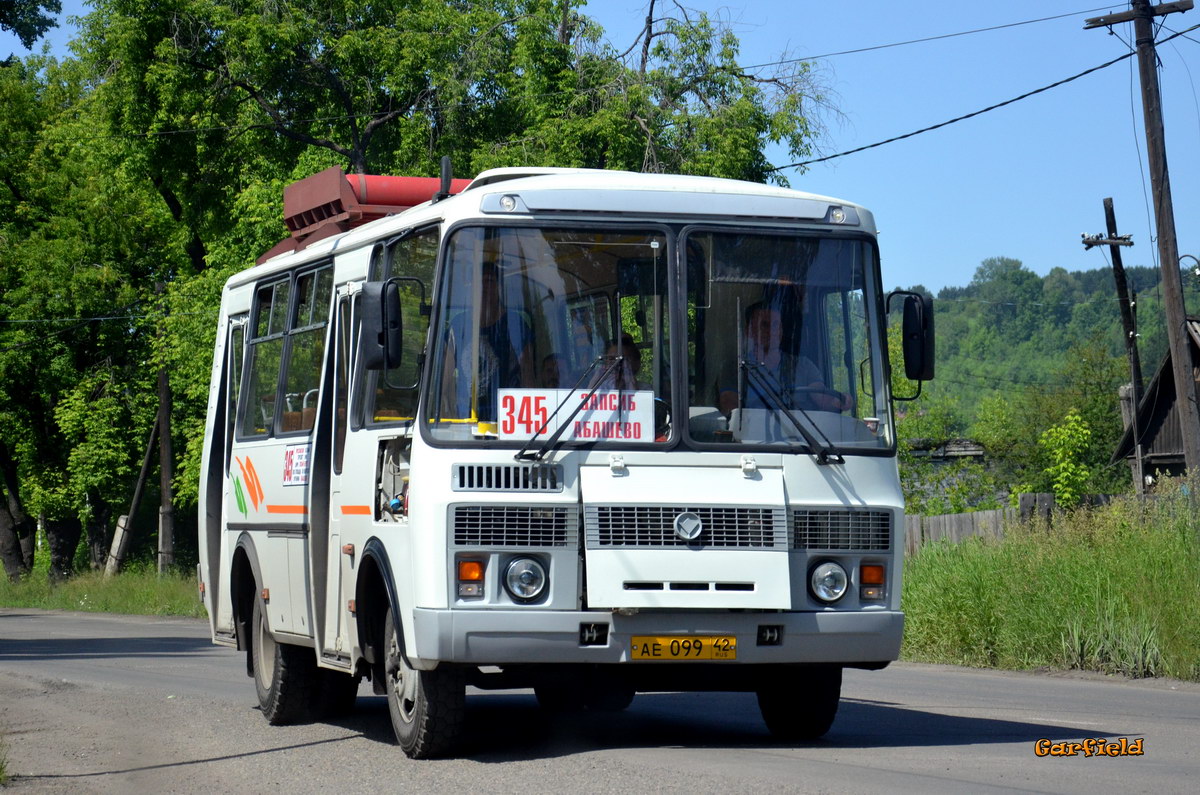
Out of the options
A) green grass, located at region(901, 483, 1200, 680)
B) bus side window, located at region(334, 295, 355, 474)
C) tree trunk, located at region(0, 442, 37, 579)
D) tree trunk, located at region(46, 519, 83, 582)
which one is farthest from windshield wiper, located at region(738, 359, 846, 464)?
tree trunk, located at region(46, 519, 83, 582)

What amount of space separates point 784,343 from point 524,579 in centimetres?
195

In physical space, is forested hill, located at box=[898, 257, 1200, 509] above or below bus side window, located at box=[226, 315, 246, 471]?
above

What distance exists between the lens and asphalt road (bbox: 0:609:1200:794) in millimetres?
8312

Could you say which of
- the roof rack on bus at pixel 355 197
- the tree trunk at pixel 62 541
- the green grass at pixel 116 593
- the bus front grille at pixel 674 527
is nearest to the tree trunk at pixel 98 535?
the tree trunk at pixel 62 541

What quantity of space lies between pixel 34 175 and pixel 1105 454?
5118 cm

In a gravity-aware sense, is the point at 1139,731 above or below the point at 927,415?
below

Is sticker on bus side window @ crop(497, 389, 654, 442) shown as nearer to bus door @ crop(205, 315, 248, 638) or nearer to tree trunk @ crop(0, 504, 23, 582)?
bus door @ crop(205, 315, 248, 638)

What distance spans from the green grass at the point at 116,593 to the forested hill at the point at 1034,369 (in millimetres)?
22087

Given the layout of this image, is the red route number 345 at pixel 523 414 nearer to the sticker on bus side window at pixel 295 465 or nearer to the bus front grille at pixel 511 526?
the bus front grille at pixel 511 526

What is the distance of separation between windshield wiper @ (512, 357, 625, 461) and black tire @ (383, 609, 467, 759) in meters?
1.20

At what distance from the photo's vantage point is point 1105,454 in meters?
78.7

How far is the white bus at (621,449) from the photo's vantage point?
880 centimetres

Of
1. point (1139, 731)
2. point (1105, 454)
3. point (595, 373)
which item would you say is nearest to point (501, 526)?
point (595, 373)

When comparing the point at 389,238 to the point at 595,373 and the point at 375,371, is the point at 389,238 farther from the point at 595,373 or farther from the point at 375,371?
the point at 595,373
